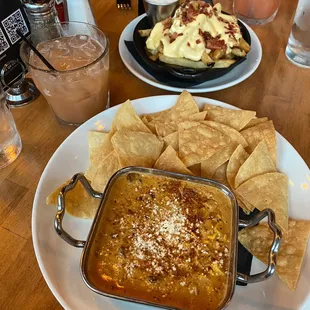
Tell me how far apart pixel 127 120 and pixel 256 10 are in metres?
0.95

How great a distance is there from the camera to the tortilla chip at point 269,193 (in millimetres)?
1054

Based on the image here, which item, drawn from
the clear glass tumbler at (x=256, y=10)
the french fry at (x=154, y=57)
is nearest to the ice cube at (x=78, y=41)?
the french fry at (x=154, y=57)

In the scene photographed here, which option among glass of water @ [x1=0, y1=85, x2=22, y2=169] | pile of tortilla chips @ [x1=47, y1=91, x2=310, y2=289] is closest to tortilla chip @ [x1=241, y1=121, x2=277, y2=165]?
pile of tortilla chips @ [x1=47, y1=91, x2=310, y2=289]

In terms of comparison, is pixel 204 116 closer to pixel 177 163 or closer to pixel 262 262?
pixel 177 163

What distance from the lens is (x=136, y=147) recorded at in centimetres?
117

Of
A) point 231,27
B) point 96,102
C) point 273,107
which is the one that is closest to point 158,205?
point 96,102

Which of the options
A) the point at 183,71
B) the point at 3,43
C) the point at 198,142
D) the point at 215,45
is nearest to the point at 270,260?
the point at 198,142

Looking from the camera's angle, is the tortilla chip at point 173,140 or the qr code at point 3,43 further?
the qr code at point 3,43

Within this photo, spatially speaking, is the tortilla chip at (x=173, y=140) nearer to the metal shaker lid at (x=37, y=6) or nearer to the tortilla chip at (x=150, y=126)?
the tortilla chip at (x=150, y=126)

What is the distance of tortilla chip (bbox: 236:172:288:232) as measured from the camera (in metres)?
1.05

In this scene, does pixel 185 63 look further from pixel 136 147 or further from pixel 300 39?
pixel 300 39

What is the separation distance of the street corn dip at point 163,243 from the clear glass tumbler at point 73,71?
37 centimetres

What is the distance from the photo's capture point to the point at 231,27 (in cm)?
149

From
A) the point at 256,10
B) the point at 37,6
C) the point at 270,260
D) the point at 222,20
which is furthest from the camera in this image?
the point at 256,10
